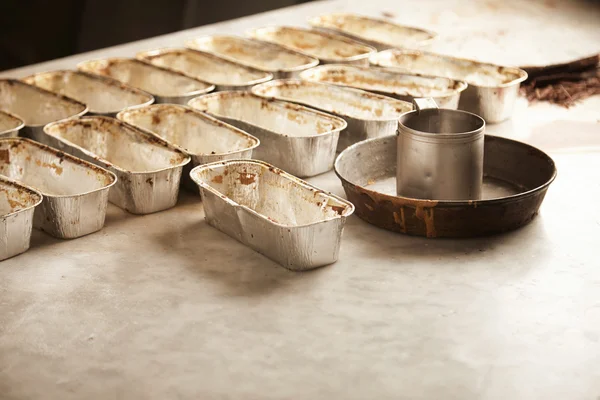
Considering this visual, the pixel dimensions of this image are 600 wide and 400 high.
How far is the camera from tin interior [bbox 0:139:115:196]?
2727 millimetres

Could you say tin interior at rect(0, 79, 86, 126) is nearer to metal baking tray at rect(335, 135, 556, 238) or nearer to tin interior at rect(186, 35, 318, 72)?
tin interior at rect(186, 35, 318, 72)

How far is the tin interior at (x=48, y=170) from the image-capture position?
2727mm

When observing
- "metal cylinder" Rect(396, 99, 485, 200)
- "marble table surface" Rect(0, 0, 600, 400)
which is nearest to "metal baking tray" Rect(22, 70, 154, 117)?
"marble table surface" Rect(0, 0, 600, 400)

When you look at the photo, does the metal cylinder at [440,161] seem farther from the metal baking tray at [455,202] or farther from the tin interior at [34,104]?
the tin interior at [34,104]

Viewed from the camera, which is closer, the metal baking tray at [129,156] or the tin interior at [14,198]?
the tin interior at [14,198]

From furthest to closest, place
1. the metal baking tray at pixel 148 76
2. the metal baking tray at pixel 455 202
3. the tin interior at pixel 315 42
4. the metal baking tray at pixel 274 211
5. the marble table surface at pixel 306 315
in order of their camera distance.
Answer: the tin interior at pixel 315 42
the metal baking tray at pixel 148 76
the metal baking tray at pixel 455 202
the metal baking tray at pixel 274 211
the marble table surface at pixel 306 315

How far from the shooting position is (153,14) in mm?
7039

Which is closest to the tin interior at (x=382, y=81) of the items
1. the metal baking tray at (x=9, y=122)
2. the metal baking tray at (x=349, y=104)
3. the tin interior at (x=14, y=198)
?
the metal baking tray at (x=349, y=104)

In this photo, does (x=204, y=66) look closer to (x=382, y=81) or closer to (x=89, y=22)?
(x=382, y=81)

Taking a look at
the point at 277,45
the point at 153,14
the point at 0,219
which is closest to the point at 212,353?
the point at 0,219

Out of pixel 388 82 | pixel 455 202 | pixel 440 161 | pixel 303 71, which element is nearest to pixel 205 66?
pixel 303 71

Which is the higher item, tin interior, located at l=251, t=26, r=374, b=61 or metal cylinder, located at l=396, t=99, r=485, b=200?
tin interior, located at l=251, t=26, r=374, b=61

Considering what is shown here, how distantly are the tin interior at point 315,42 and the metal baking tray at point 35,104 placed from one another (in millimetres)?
1318

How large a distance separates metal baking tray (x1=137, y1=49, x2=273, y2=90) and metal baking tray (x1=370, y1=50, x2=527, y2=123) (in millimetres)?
631
